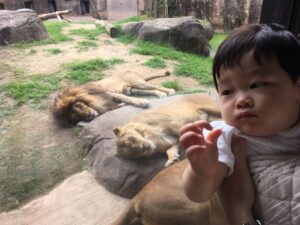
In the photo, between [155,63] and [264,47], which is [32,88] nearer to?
[155,63]

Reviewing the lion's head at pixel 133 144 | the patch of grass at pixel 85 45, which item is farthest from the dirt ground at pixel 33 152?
the patch of grass at pixel 85 45

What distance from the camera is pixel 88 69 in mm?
6430

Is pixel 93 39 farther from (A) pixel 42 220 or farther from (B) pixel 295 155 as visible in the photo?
(B) pixel 295 155

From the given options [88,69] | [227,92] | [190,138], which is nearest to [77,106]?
[88,69]

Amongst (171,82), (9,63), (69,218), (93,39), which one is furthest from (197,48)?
(69,218)

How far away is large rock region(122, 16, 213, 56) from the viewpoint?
858 centimetres

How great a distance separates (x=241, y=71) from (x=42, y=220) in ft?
8.20

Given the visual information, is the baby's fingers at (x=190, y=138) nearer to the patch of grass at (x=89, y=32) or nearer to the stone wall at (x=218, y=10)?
the patch of grass at (x=89, y=32)

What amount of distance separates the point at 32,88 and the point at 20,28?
378cm

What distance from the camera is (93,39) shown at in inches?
360

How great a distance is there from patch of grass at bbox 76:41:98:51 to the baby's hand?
7.26 m

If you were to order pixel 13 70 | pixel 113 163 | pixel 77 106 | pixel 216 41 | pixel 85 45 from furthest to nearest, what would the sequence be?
pixel 216 41 < pixel 85 45 < pixel 13 70 < pixel 77 106 < pixel 113 163

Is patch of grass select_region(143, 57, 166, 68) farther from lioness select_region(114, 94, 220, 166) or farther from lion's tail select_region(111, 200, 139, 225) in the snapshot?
lion's tail select_region(111, 200, 139, 225)

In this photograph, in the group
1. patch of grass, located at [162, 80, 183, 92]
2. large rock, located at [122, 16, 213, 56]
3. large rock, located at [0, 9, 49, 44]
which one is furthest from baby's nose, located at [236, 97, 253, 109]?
large rock, located at [0, 9, 49, 44]
